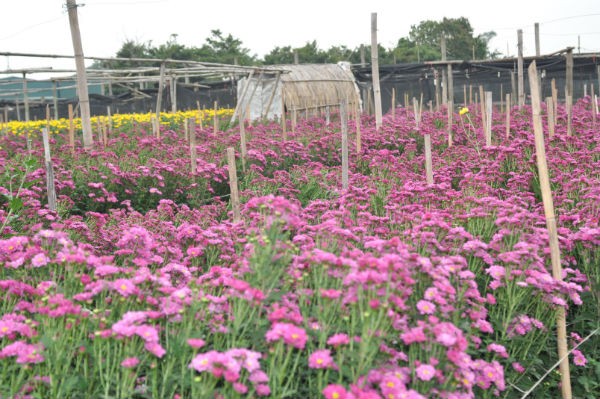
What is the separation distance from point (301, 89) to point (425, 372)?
25.0 meters

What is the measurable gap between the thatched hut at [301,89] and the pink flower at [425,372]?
861 inches

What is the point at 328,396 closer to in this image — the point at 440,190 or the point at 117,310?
the point at 117,310

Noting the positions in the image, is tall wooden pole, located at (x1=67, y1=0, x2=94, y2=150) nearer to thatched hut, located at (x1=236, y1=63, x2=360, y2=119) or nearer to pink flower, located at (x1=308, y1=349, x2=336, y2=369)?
pink flower, located at (x1=308, y1=349, x2=336, y2=369)

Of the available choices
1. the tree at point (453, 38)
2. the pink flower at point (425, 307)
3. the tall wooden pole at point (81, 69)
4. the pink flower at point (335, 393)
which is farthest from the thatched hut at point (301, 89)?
the tree at point (453, 38)

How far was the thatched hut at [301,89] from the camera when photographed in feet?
85.3

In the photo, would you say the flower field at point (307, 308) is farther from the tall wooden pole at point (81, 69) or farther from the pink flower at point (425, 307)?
the tall wooden pole at point (81, 69)

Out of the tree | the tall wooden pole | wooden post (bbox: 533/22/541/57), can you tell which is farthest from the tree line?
the tall wooden pole

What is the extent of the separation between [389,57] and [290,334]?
62.5 meters

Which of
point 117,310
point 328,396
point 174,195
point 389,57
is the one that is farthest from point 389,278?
point 389,57

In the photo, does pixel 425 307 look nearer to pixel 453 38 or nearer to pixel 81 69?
pixel 81 69

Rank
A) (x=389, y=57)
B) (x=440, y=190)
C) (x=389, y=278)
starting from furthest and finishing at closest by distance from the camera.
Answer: (x=389, y=57) < (x=440, y=190) < (x=389, y=278)

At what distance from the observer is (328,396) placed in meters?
2.44

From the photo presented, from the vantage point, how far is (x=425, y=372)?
2736 mm

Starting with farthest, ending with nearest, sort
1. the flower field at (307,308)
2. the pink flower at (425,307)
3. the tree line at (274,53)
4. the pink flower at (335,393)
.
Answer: the tree line at (274,53) → the pink flower at (425,307) → the flower field at (307,308) → the pink flower at (335,393)
